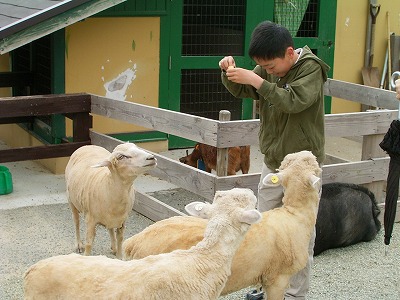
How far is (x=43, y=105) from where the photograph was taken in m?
8.33

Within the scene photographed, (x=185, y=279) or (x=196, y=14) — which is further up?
(x=196, y=14)

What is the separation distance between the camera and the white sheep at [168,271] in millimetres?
3742

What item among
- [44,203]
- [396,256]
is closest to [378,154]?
[396,256]

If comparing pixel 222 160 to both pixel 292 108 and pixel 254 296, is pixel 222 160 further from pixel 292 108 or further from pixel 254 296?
pixel 292 108

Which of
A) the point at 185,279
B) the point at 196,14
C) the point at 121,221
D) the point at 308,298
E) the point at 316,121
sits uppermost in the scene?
the point at 196,14

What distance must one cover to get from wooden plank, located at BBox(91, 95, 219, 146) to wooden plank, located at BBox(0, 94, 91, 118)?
0.18 m

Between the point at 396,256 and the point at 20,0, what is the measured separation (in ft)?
17.7

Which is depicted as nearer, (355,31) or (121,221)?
(121,221)

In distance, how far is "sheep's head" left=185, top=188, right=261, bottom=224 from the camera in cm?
382

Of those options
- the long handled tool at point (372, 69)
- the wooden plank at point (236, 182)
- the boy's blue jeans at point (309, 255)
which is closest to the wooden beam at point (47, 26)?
the wooden plank at point (236, 182)

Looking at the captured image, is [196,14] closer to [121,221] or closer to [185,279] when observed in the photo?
[121,221]

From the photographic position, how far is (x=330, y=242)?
6.92 metres

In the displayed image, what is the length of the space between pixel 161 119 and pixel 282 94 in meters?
3.10

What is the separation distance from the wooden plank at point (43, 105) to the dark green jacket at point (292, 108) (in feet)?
12.2
